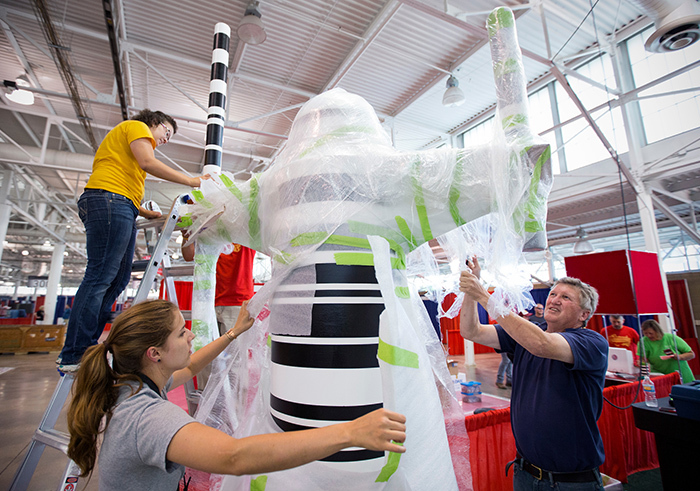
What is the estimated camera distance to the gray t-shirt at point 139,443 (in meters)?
1.00

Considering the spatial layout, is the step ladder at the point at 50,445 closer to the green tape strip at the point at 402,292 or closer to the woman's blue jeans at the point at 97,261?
the woman's blue jeans at the point at 97,261

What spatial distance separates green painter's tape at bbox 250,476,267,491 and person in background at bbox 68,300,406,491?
231mm

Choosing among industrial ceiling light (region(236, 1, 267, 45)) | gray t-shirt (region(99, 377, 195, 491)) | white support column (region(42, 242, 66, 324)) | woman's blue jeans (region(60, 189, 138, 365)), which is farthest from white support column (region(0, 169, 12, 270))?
gray t-shirt (region(99, 377, 195, 491))

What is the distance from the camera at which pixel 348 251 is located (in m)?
1.23

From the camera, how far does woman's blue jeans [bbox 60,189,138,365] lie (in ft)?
5.55

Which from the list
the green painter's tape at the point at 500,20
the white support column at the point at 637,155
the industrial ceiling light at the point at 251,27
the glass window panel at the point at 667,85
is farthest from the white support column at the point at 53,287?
the glass window panel at the point at 667,85

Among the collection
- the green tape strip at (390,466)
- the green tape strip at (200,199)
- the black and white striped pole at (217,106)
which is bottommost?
the green tape strip at (390,466)

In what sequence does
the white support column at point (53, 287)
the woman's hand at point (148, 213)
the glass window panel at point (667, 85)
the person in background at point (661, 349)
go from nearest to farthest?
the woman's hand at point (148, 213), the person in background at point (661, 349), the glass window panel at point (667, 85), the white support column at point (53, 287)

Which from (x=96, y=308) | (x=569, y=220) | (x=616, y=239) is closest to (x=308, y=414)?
(x=96, y=308)

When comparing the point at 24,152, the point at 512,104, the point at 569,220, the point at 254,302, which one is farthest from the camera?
the point at 569,220

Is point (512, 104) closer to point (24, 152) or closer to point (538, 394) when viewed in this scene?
point (538, 394)

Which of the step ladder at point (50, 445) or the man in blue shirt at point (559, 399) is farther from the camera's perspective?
the man in blue shirt at point (559, 399)

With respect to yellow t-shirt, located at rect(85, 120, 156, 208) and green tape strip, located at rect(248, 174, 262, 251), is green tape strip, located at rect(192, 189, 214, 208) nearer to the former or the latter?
green tape strip, located at rect(248, 174, 262, 251)

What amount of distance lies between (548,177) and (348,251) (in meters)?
0.70
